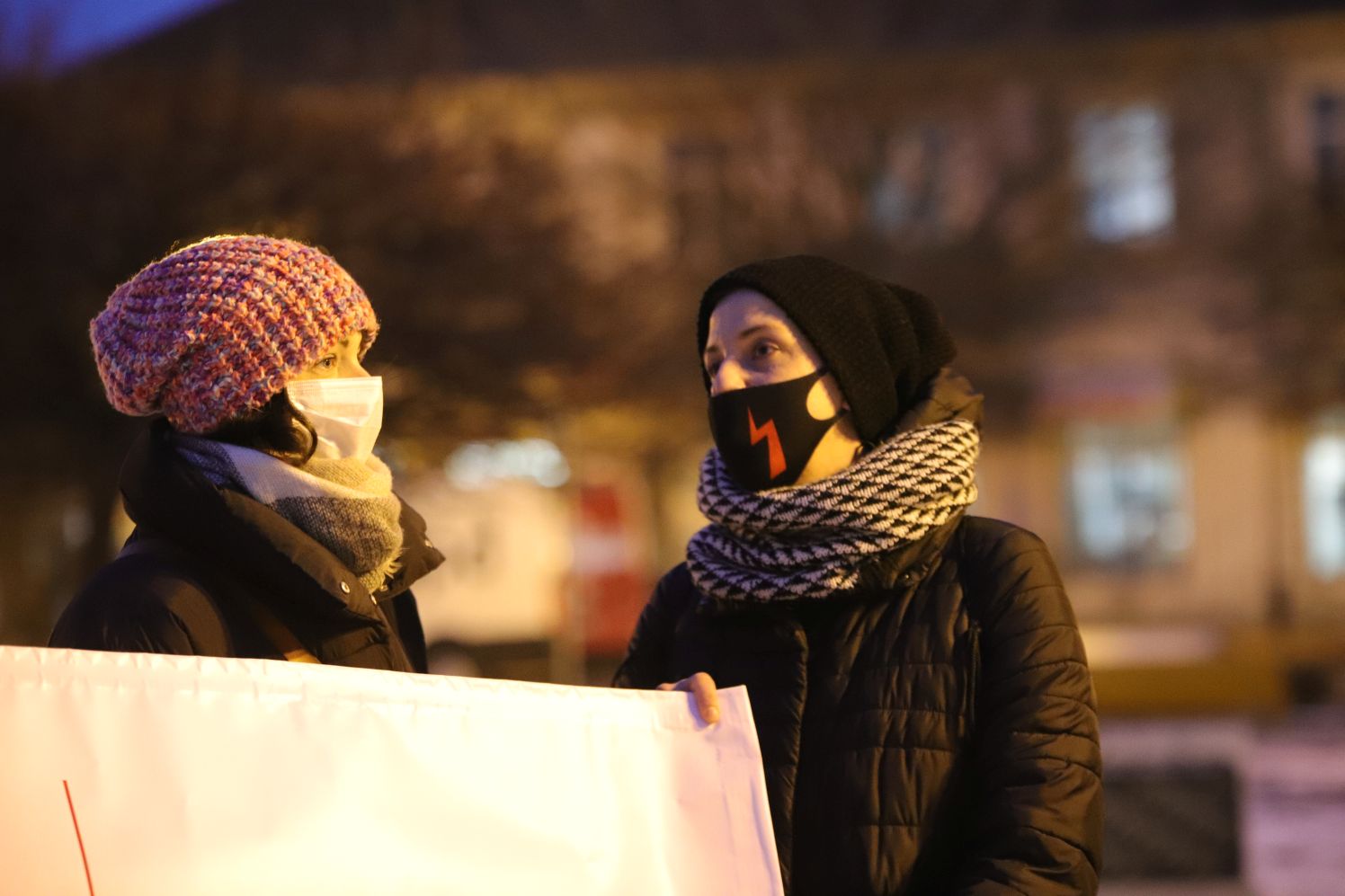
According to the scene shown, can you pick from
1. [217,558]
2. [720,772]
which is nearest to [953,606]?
[720,772]

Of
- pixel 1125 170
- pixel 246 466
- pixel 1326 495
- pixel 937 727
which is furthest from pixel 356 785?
pixel 1326 495

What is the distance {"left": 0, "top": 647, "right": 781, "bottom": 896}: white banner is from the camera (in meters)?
1.92

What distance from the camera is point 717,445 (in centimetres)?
285

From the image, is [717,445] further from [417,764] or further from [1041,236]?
[1041,236]

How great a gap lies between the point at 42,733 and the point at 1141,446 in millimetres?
22014

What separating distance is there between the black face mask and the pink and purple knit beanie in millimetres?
753

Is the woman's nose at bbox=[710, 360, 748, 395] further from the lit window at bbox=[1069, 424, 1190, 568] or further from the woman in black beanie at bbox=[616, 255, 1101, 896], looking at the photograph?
the lit window at bbox=[1069, 424, 1190, 568]

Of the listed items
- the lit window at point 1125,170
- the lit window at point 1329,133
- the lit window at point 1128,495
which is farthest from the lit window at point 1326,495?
the lit window at point 1125,170

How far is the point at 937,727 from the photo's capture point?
2.41 meters

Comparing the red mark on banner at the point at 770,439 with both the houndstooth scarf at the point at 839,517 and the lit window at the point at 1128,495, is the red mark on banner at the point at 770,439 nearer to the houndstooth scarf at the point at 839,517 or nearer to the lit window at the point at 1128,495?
the houndstooth scarf at the point at 839,517

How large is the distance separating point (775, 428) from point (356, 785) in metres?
1.03

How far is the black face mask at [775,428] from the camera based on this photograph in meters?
2.74

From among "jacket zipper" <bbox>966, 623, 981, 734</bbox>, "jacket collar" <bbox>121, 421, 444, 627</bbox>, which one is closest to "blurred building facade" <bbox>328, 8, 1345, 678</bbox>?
"jacket zipper" <bbox>966, 623, 981, 734</bbox>

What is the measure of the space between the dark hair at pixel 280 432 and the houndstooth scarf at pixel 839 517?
2.41 feet
